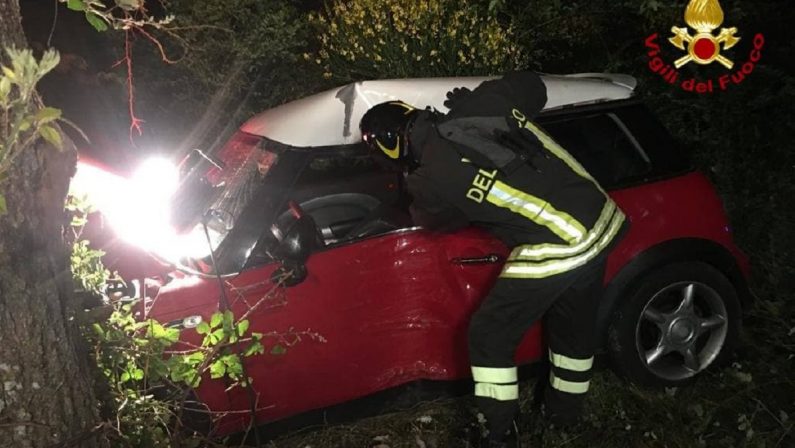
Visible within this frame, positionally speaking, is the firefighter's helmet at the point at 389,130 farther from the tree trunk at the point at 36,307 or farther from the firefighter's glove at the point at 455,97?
the tree trunk at the point at 36,307

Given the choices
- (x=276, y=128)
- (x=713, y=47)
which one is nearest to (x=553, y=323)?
(x=276, y=128)

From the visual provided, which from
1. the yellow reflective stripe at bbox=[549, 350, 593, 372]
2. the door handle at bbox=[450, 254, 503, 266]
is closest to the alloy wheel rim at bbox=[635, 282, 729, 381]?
the yellow reflective stripe at bbox=[549, 350, 593, 372]

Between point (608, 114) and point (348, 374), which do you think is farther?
point (608, 114)

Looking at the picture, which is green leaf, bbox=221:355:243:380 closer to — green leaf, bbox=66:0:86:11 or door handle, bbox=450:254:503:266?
door handle, bbox=450:254:503:266

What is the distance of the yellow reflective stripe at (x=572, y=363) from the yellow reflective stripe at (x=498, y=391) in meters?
0.31

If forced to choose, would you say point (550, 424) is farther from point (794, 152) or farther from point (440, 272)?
point (794, 152)

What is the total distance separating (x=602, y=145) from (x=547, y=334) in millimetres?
1023

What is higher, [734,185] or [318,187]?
[318,187]

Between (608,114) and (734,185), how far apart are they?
138cm

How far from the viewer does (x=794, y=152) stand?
3.90 m

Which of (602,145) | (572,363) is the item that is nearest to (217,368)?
(572,363)

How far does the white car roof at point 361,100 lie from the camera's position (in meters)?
3.19

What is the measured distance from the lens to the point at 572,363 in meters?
2.91

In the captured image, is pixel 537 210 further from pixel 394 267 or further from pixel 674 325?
pixel 674 325
